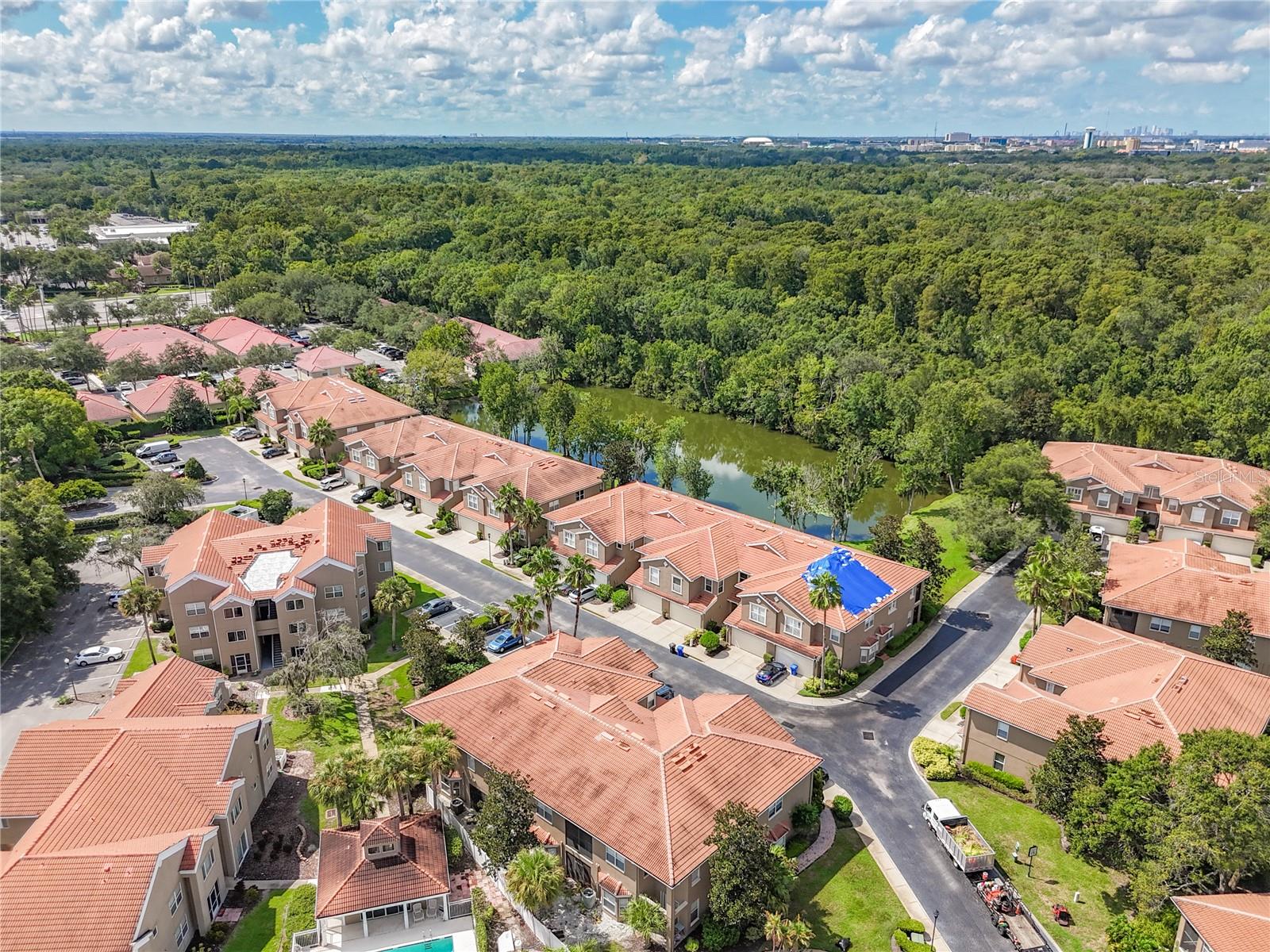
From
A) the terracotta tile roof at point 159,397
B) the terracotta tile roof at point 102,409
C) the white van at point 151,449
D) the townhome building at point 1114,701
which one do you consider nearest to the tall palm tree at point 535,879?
the townhome building at point 1114,701

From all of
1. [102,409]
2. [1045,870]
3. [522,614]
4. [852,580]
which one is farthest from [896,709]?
[102,409]

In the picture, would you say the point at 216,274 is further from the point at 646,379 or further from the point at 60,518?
the point at 60,518

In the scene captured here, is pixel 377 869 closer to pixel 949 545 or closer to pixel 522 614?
pixel 522 614

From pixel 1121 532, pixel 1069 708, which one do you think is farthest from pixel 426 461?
pixel 1121 532

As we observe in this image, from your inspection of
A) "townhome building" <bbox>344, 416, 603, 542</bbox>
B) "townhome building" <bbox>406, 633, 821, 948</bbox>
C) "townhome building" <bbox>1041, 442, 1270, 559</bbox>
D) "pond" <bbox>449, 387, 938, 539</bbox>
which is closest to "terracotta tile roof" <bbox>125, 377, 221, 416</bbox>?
"pond" <bbox>449, 387, 938, 539</bbox>

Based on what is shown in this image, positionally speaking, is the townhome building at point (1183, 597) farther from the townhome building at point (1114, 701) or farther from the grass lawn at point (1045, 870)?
the grass lawn at point (1045, 870)
